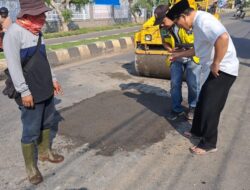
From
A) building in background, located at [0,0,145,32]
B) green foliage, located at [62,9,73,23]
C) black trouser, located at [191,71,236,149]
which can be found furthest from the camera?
building in background, located at [0,0,145,32]

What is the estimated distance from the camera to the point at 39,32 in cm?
301

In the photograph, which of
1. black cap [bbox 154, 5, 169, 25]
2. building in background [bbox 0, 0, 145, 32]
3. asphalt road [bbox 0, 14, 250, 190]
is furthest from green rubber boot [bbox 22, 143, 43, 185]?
building in background [bbox 0, 0, 145, 32]

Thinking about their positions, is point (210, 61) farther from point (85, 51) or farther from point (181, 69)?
point (85, 51)

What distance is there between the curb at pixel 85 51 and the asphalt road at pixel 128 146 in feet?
10.7

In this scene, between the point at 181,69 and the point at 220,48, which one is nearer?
the point at 220,48

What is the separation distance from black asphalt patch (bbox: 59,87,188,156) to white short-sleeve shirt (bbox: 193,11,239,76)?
1268 mm

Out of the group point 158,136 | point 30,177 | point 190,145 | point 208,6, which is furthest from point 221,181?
point 208,6

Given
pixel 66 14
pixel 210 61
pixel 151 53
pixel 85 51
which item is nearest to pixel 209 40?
pixel 210 61

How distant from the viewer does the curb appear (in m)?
9.49

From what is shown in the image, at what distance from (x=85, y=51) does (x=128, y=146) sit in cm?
723

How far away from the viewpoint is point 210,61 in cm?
348

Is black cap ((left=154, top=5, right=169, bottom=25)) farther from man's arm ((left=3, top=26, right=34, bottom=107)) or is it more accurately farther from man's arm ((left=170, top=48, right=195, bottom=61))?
man's arm ((left=3, top=26, right=34, bottom=107))

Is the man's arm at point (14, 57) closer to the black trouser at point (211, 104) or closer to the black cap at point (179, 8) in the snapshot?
the black cap at point (179, 8)

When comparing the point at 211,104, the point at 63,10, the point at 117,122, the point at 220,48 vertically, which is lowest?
the point at 63,10
